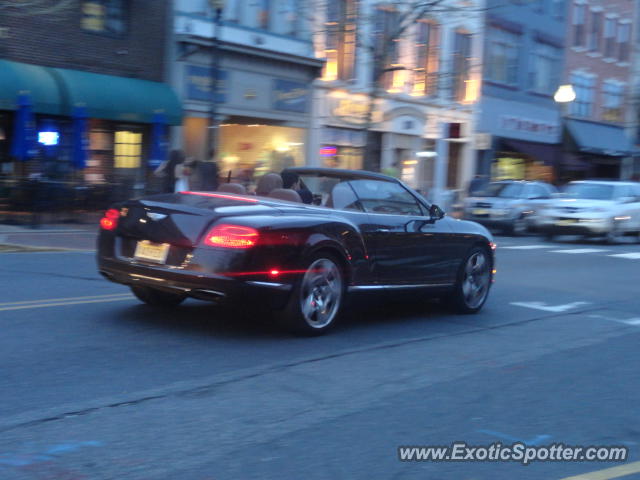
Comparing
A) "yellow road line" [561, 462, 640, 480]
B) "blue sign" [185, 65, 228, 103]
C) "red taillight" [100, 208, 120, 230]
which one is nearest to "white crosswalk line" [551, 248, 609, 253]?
"blue sign" [185, 65, 228, 103]

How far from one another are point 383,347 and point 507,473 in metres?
2.87

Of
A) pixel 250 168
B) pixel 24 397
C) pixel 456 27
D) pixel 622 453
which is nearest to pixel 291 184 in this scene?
pixel 24 397

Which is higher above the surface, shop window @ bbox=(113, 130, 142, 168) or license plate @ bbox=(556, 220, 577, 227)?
shop window @ bbox=(113, 130, 142, 168)

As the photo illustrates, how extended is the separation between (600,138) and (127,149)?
28.2 meters

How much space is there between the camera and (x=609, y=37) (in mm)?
44156

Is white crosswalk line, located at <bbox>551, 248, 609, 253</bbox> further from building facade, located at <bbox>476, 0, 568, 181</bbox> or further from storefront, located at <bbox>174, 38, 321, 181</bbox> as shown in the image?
building facade, located at <bbox>476, 0, 568, 181</bbox>

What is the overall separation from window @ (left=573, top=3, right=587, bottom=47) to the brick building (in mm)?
25610

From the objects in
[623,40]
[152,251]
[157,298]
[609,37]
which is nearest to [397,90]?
[609,37]

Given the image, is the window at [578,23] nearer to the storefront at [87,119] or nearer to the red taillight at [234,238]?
the storefront at [87,119]

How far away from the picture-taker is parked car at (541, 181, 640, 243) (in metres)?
21.6

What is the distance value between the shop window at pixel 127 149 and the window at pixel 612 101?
2960 centimetres

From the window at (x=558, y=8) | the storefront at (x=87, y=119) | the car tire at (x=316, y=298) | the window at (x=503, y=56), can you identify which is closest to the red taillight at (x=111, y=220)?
the car tire at (x=316, y=298)

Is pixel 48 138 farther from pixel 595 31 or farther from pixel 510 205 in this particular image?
pixel 595 31

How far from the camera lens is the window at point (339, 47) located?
27.6 m
